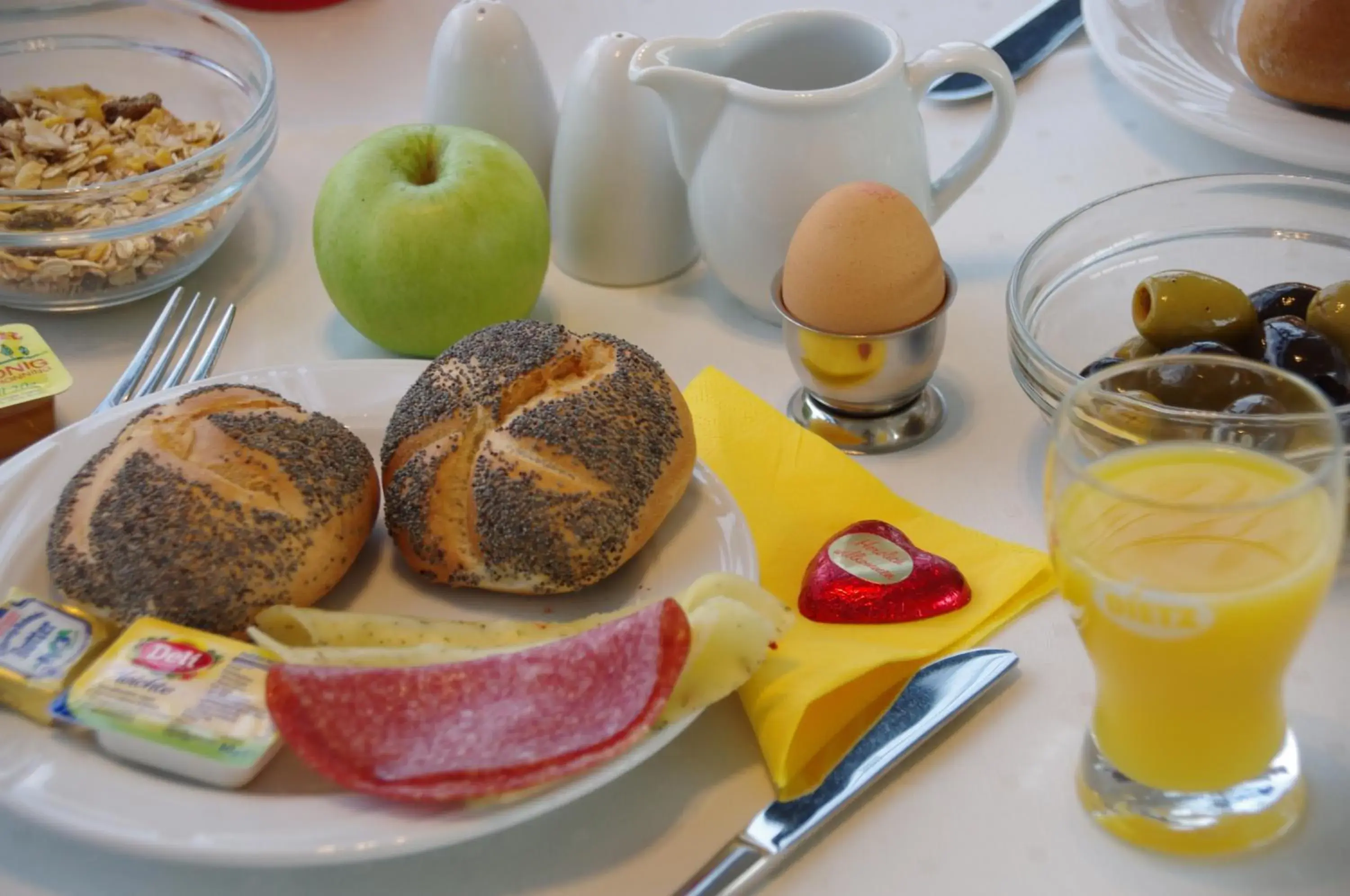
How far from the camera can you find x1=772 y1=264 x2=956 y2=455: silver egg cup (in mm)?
1008

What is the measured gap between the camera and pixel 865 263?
38.5 inches

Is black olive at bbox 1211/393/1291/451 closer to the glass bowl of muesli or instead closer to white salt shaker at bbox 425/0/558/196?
white salt shaker at bbox 425/0/558/196

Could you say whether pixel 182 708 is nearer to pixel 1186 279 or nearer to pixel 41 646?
pixel 41 646

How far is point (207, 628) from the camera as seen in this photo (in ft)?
2.71

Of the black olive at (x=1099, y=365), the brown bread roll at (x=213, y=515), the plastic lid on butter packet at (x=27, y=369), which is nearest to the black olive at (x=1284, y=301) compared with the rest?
the black olive at (x=1099, y=365)

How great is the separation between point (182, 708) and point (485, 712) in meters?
0.17

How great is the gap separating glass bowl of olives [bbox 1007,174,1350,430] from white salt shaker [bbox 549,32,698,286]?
38 centimetres

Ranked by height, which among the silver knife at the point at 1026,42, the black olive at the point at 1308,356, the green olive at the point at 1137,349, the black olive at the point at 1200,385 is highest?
the black olive at the point at 1200,385

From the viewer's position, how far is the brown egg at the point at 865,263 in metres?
0.98

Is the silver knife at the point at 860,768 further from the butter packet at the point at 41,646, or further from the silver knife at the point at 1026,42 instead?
the silver knife at the point at 1026,42

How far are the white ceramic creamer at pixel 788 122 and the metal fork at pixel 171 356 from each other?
46cm

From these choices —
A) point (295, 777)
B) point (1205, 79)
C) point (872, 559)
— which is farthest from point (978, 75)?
point (295, 777)

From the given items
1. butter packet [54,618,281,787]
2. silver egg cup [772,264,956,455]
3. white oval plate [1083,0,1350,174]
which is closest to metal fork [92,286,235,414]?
butter packet [54,618,281,787]

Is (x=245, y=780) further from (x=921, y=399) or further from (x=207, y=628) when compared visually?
(x=921, y=399)
